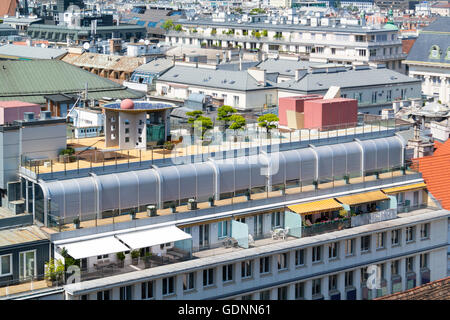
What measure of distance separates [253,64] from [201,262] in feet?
253

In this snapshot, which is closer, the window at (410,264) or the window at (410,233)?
the window at (410,233)

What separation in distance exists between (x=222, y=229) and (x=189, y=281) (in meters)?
4.66

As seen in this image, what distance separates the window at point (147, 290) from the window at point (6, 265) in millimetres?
6457

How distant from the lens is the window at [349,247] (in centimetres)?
5606

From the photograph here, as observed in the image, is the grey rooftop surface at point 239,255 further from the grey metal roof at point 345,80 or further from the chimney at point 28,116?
the grey metal roof at point 345,80

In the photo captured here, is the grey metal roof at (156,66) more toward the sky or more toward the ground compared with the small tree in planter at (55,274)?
more toward the sky

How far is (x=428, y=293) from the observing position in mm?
43438

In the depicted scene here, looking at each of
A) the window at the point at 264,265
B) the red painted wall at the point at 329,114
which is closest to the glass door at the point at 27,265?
the window at the point at 264,265

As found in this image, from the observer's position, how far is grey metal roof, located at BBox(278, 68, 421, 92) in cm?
11019

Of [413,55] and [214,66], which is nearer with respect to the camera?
[214,66]

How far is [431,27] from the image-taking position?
15838 centimetres

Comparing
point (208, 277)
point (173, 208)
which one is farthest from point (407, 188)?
point (173, 208)
